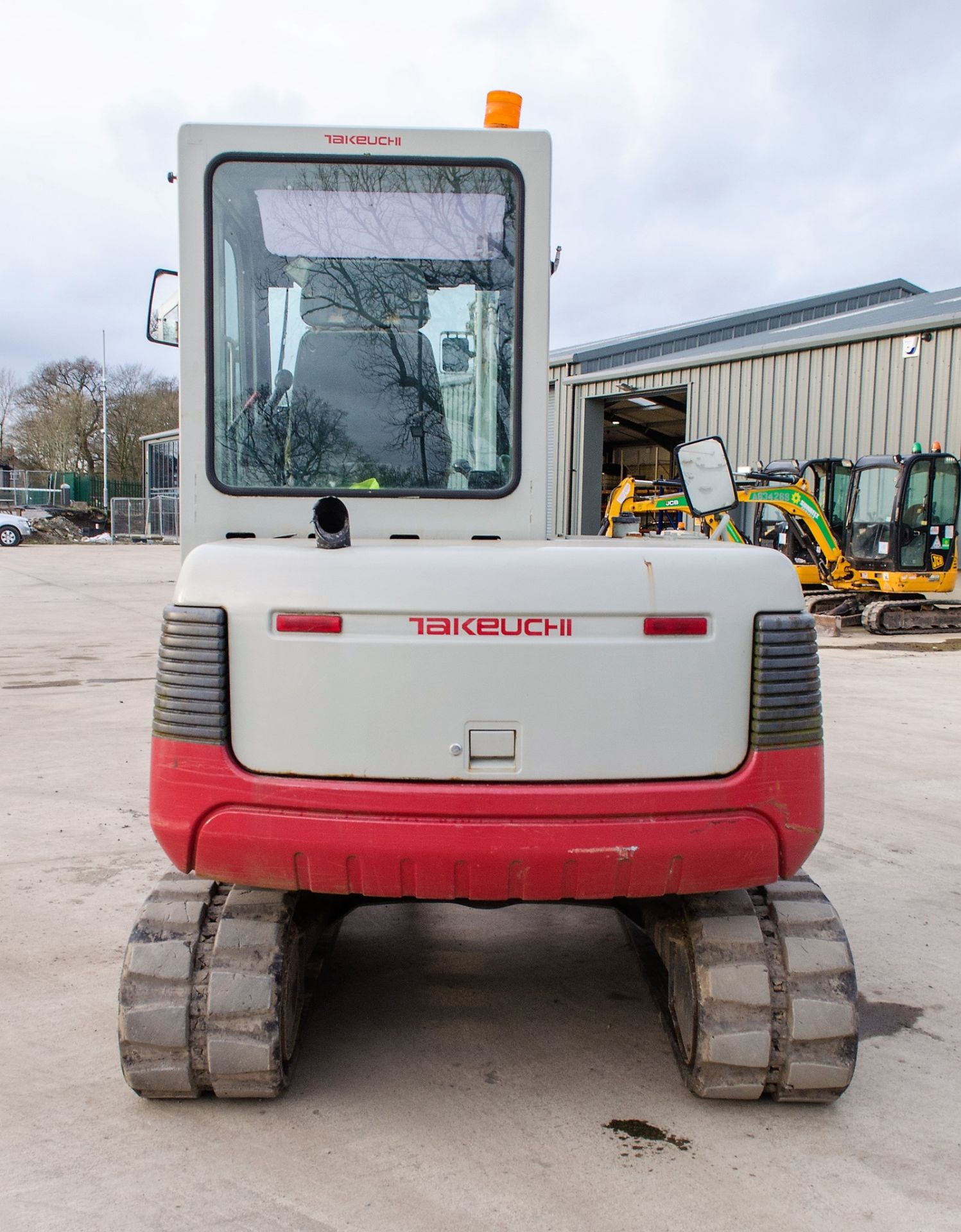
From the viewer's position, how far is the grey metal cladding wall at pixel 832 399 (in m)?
18.3

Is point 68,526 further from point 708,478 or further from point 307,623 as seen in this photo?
point 307,623

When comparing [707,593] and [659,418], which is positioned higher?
[659,418]

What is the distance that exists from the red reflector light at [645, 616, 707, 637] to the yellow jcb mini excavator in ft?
43.7

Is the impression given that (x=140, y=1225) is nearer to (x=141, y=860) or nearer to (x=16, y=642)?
(x=141, y=860)

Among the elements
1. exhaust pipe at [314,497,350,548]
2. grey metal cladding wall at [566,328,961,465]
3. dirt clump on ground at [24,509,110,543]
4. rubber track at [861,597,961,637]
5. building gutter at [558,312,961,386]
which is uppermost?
building gutter at [558,312,961,386]

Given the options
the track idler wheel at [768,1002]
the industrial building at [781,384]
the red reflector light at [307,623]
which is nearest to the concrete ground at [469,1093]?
the track idler wheel at [768,1002]

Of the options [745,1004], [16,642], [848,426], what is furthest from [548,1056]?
[848,426]

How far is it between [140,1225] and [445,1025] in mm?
1213

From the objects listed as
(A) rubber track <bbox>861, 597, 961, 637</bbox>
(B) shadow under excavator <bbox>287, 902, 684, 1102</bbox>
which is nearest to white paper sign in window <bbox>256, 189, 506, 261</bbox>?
(B) shadow under excavator <bbox>287, 902, 684, 1102</bbox>

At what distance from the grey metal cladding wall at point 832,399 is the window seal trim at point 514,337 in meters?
16.8

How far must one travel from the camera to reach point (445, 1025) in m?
3.43

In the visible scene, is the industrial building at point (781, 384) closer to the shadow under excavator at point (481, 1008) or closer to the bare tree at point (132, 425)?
the shadow under excavator at point (481, 1008)

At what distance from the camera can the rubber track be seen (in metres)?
15.0

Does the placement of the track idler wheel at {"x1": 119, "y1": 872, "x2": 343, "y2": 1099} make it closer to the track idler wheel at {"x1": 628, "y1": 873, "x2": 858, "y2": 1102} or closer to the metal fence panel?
the track idler wheel at {"x1": 628, "y1": 873, "x2": 858, "y2": 1102}
